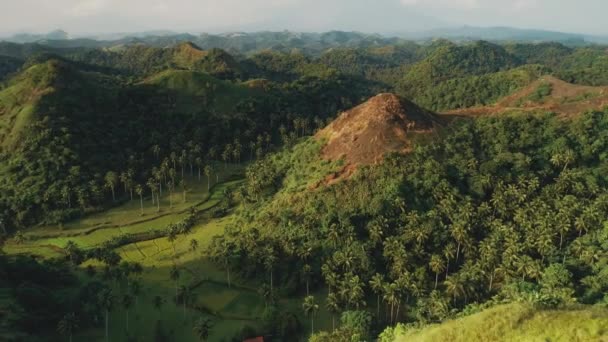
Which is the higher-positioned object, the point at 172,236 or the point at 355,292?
the point at 172,236

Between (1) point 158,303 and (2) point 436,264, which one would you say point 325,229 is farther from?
(1) point 158,303

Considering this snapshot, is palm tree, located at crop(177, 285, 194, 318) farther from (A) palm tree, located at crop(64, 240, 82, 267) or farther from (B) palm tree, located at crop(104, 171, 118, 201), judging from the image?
(B) palm tree, located at crop(104, 171, 118, 201)

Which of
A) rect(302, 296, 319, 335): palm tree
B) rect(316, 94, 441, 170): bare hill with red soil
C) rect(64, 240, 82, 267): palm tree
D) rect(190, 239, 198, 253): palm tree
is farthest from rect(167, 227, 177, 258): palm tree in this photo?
rect(316, 94, 441, 170): bare hill with red soil

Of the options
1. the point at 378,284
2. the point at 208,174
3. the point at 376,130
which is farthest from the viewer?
the point at 208,174

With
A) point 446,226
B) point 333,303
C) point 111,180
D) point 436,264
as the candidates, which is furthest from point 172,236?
point 446,226

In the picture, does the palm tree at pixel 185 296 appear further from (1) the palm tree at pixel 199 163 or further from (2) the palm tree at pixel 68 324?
(1) the palm tree at pixel 199 163

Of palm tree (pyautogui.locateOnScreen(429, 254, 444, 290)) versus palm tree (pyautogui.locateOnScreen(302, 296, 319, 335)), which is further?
palm tree (pyautogui.locateOnScreen(429, 254, 444, 290))

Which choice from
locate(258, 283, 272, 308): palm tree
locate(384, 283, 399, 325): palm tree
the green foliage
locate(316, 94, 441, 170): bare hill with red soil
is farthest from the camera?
the green foliage
